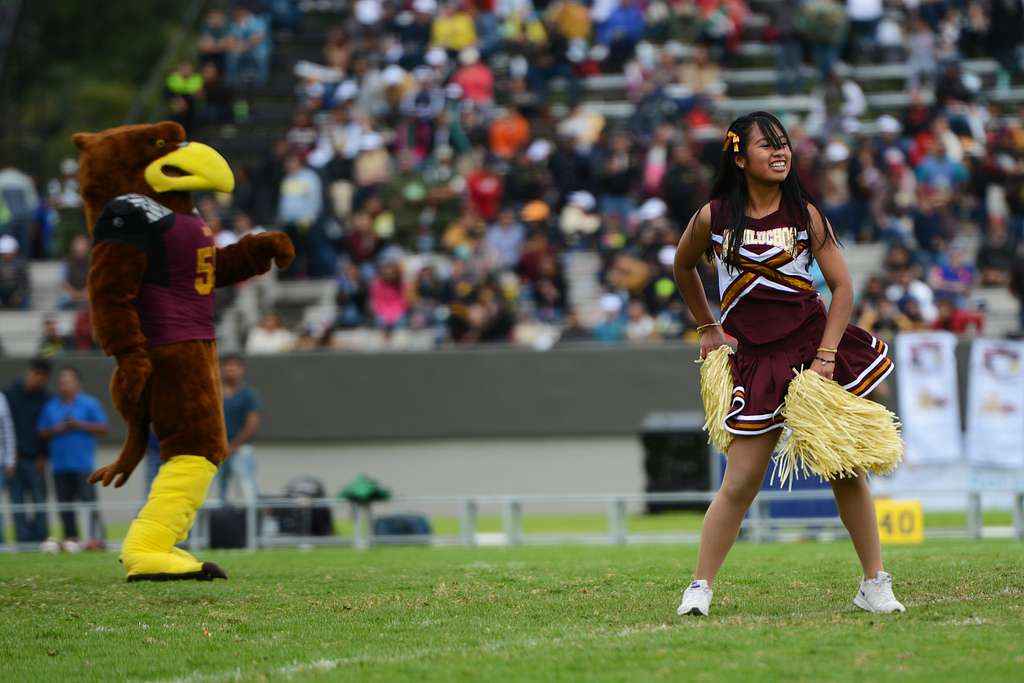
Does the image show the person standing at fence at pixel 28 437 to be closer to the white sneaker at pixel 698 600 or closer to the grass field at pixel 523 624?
the grass field at pixel 523 624

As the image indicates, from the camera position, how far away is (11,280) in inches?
915

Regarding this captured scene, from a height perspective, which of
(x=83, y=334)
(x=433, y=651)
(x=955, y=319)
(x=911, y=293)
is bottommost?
(x=433, y=651)

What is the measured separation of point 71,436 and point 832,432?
1140cm

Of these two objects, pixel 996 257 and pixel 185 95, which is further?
pixel 185 95

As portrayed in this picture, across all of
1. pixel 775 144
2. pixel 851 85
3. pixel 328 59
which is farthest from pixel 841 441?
pixel 328 59

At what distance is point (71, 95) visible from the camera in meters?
45.5

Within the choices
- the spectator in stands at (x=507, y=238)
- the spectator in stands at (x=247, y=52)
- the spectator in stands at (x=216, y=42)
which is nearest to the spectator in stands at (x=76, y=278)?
the spectator in stands at (x=216, y=42)

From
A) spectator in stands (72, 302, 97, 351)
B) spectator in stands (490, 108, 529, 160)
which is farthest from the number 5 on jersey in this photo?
spectator in stands (490, 108, 529, 160)

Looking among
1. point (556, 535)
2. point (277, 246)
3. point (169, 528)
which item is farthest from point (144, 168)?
point (556, 535)

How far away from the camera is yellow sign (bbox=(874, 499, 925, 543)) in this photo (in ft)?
46.2

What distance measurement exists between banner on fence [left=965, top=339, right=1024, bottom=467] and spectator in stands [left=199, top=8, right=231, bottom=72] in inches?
497

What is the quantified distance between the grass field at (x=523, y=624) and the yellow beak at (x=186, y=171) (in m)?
2.23

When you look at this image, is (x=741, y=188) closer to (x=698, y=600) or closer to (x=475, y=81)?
(x=698, y=600)

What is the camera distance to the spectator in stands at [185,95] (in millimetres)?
25797
